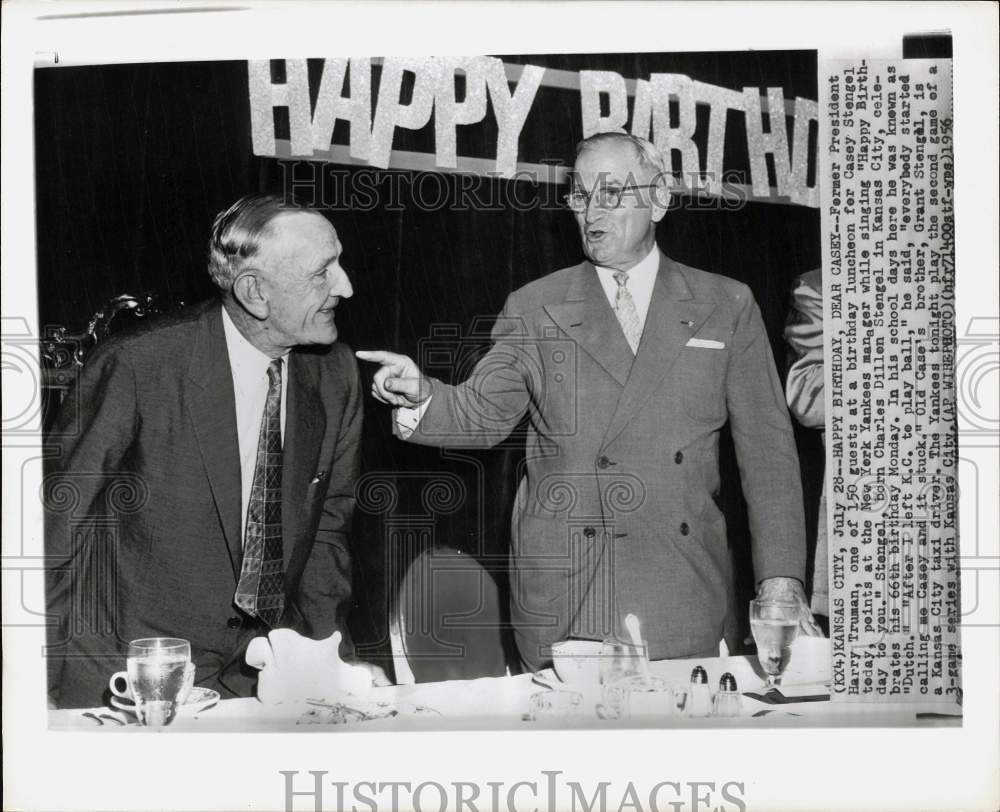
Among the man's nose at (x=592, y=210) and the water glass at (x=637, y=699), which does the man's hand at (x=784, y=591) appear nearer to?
the water glass at (x=637, y=699)

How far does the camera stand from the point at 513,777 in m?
3.04

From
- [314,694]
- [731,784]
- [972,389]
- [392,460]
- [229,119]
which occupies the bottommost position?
[731,784]

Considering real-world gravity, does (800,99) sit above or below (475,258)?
above

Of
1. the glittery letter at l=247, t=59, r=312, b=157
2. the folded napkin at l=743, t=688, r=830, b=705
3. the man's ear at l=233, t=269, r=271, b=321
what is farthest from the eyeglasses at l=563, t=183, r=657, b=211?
the folded napkin at l=743, t=688, r=830, b=705

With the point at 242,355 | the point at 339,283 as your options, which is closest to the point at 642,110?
the point at 339,283

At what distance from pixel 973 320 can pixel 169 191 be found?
2.22 meters

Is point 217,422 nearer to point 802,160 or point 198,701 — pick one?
point 198,701

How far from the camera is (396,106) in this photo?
3.07 m

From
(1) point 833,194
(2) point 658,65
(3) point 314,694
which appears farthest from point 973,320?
(3) point 314,694

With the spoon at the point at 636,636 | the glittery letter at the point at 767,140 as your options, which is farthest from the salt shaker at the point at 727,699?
the glittery letter at the point at 767,140

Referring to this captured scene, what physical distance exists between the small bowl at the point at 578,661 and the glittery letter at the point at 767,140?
1.32 m

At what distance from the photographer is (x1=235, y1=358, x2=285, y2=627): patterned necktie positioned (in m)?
3.05

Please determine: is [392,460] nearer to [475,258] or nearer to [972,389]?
[475,258]

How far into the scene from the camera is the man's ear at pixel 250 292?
120 inches
